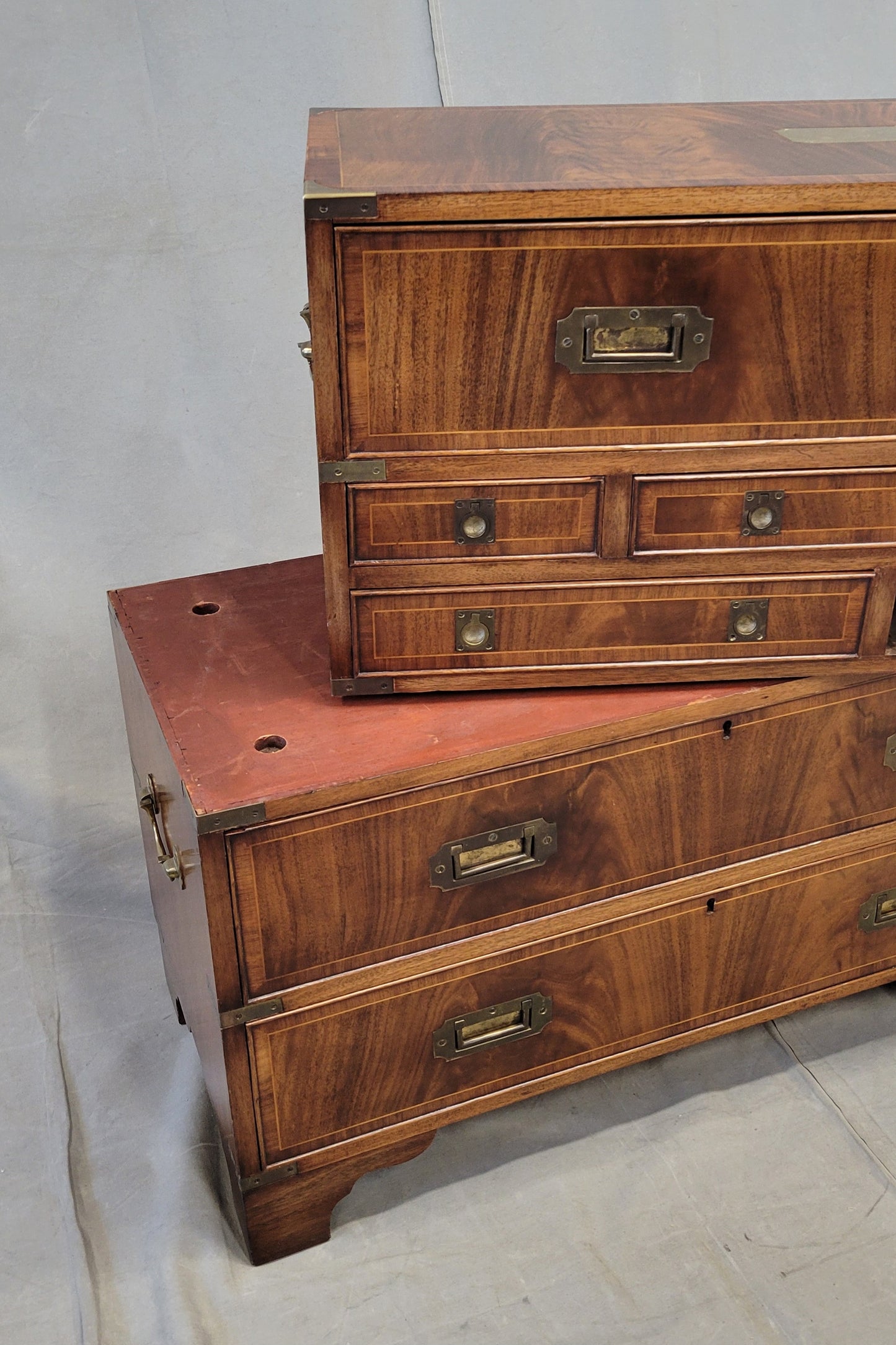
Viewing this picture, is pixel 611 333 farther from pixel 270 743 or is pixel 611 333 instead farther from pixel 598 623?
pixel 270 743

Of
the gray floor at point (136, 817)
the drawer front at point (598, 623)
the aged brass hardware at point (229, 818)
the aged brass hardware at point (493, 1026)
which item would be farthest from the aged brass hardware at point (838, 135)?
the aged brass hardware at point (493, 1026)

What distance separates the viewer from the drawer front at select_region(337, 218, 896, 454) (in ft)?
4.56

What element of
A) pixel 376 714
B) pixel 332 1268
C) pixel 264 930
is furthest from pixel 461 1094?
pixel 376 714

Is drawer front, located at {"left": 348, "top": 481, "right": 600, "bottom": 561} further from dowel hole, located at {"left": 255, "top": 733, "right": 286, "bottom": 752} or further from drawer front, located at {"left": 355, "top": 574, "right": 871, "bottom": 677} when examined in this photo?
dowel hole, located at {"left": 255, "top": 733, "right": 286, "bottom": 752}

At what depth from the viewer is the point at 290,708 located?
1580mm

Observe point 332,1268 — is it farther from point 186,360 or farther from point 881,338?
point 186,360

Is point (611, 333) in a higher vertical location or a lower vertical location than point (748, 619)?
higher

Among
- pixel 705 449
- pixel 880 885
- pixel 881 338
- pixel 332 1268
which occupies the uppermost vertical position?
pixel 881 338

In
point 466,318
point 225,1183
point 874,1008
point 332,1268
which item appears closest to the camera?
point 466,318

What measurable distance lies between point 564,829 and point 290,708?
13.4 inches

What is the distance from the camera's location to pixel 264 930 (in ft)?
4.91

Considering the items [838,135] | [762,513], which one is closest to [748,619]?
[762,513]

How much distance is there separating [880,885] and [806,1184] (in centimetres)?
39

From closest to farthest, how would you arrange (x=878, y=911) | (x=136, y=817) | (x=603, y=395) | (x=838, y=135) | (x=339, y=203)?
(x=339, y=203) → (x=603, y=395) → (x=838, y=135) → (x=878, y=911) → (x=136, y=817)
